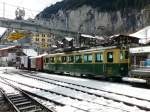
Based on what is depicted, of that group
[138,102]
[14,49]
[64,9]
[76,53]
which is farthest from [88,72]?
[64,9]

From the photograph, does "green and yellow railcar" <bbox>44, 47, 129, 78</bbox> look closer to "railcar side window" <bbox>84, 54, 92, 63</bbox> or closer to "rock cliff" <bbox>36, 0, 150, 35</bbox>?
"railcar side window" <bbox>84, 54, 92, 63</bbox>

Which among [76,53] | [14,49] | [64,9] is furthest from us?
[64,9]

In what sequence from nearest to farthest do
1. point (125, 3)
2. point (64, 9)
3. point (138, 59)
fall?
point (138, 59), point (125, 3), point (64, 9)

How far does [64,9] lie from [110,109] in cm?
12569

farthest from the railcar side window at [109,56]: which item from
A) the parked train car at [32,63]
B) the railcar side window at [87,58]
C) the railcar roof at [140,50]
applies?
the parked train car at [32,63]

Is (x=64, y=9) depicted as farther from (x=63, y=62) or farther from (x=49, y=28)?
(x=63, y=62)

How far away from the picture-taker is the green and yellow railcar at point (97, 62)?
22328 millimetres

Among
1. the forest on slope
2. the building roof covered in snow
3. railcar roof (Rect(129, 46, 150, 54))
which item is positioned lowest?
railcar roof (Rect(129, 46, 150, 54))

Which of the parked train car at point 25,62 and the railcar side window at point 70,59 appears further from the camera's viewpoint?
the parked train car at point 25,62

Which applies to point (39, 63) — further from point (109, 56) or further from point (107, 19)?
point (107, 19)

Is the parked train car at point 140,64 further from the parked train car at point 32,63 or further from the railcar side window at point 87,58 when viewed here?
the parked train car at point 32,63

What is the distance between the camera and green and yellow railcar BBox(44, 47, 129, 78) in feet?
73.3

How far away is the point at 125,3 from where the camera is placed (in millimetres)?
103500

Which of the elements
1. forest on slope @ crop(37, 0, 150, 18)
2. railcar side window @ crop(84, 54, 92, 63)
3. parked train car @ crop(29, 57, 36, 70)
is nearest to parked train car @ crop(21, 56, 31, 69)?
parked train car @ crop(29, 57, 36, 70)
